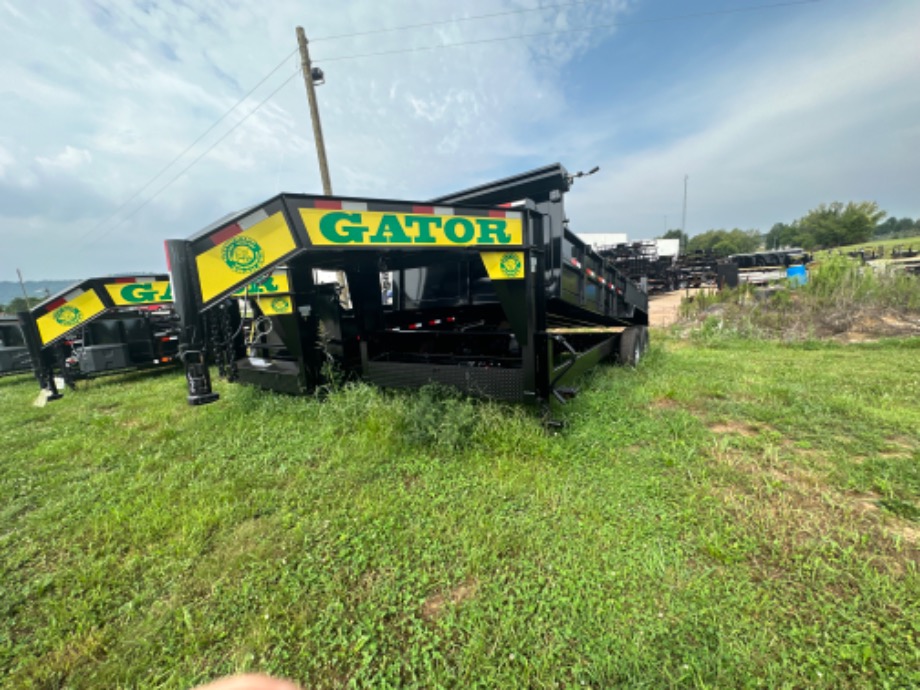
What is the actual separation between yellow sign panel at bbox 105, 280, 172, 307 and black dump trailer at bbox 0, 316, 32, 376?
3.41m

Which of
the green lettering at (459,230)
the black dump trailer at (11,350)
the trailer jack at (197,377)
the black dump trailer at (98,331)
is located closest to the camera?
the trailer jack at (197,377)

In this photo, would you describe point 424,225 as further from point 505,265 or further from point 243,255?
point 243,255

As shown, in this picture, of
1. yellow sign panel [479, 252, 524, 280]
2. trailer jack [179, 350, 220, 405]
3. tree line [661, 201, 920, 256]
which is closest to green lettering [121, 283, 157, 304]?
trailer jack [179, 350, 220, 405]

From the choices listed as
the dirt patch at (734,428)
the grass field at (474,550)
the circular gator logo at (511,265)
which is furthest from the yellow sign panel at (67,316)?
the dirt patch at (734,428)

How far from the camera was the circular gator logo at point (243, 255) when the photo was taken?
225 cm

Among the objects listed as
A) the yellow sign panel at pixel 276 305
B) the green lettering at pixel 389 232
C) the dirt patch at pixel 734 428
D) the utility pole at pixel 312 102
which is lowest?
the dirt patch at pixel 734 428

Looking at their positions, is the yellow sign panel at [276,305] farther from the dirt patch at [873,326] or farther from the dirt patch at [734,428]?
the dirt patch at [873,326]

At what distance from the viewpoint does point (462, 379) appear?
3611mm

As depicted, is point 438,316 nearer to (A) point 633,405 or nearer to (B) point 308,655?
(A) point 633,405

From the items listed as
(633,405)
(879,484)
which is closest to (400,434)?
(633,405)

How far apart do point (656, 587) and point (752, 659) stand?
0.38 metres

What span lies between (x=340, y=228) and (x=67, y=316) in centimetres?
673

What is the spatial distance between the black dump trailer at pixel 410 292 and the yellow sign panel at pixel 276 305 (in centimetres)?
2

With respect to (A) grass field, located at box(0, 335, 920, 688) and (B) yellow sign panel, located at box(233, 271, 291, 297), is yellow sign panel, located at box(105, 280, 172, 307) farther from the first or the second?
(A) grass field, located at box(0, 335, 920, 688)
